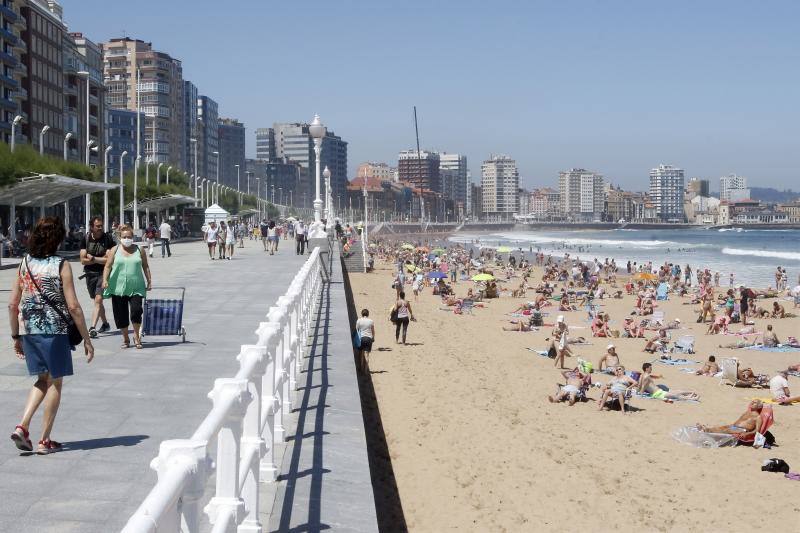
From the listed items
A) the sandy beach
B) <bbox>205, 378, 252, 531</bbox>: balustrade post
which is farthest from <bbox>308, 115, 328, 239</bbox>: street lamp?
<bbox>205, 378, 252, 531</bbox>: balustrade post

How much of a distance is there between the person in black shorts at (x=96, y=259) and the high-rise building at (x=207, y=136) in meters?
155

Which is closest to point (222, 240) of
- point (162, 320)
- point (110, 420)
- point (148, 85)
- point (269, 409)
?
point (162, 320)

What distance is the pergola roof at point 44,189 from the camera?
1092 inches

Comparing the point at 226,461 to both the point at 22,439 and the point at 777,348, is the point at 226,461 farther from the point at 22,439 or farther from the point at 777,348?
the point at 777,348

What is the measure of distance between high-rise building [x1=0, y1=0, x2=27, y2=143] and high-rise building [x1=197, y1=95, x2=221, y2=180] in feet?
311

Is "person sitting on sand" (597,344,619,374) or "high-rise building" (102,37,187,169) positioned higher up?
"high-rise building" (102,37,187,169)

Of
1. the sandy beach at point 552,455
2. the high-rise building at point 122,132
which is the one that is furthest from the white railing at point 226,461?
the high-rise building at point 122,132

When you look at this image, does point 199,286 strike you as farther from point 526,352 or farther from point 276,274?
point 526,352

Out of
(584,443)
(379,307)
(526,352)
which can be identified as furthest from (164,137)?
(584,443)

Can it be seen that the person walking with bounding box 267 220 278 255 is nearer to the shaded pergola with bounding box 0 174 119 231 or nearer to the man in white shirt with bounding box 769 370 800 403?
the shaded pergola with bounding box 0 174 119 231

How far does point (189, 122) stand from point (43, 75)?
88685 mm

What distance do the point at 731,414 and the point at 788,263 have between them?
67495mm

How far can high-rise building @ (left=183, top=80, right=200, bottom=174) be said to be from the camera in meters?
156

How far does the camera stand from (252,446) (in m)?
4.43
